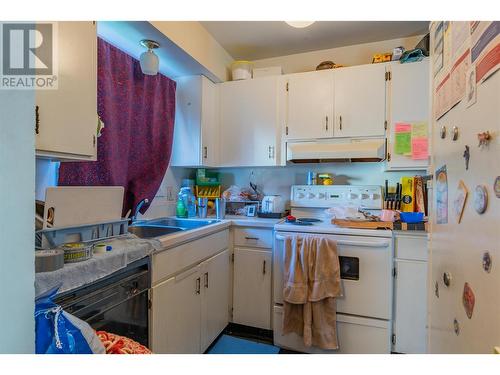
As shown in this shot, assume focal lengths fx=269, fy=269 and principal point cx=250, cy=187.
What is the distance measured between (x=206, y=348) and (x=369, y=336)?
3.61ft

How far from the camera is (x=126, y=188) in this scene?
181 cm

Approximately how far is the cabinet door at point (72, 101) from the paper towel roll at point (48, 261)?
40 cm

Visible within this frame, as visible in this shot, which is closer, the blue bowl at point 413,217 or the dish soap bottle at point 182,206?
the blue bowl at point 413,217

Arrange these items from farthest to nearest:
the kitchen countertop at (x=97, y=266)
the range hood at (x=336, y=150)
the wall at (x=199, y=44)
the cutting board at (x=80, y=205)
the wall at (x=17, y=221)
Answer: the range hood at (x=336, y=150)
the wall at (x=199, y=44)
the cutting board at (x=80, y=205)
the kitchen countertop at (x=97, y=266)
the wall at (x=17, y=221)

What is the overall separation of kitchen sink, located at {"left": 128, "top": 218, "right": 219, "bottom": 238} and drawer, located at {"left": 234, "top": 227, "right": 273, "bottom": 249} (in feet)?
0.84

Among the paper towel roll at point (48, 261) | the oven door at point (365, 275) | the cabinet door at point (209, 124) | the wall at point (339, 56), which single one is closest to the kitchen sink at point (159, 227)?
the cabinet door at point (209, 124)

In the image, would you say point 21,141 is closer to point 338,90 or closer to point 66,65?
point 66,65

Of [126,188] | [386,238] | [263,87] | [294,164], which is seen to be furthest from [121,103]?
[386,238]

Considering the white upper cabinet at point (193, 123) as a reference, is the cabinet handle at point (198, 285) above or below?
below

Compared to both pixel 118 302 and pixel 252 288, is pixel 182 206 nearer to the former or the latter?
pixel 252 288

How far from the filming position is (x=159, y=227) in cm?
184

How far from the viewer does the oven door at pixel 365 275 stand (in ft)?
5.78

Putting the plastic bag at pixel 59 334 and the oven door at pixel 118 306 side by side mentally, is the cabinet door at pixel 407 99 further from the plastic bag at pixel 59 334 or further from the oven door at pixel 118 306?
the plastic bag at pixel 59 334

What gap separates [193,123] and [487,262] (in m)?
2.09
